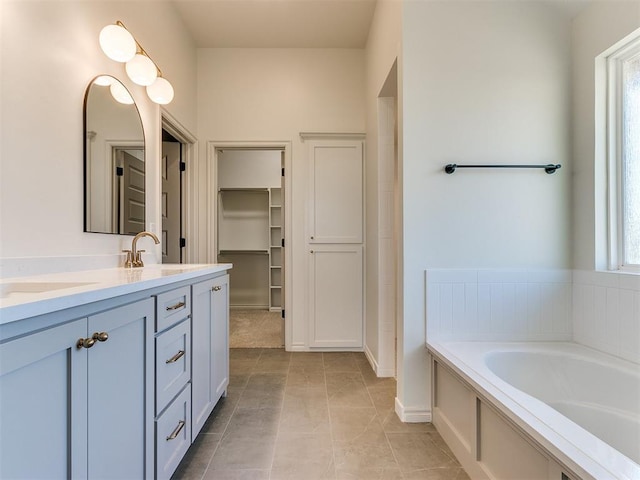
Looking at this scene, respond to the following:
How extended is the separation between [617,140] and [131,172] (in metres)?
2.77

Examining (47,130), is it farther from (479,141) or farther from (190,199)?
(479,141)

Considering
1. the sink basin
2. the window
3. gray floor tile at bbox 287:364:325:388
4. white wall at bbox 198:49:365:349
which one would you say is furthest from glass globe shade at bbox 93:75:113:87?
Result: the window

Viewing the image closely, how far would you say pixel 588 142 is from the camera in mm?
1733

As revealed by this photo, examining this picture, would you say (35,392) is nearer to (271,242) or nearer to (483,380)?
(483,380)

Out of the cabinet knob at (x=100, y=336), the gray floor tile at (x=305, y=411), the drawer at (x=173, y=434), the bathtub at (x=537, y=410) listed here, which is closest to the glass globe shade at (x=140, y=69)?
the cabinet knob at (x=100, y=336)

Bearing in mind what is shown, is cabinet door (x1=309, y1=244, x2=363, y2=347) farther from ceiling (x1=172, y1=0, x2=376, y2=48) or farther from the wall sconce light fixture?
ceiling (x1=172, y1=0, x2=376, y2=48)

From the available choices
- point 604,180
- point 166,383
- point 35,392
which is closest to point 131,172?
point 166,383

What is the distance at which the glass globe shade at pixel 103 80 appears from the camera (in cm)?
159

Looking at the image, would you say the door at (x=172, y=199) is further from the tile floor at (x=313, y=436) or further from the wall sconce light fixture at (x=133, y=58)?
the tile floor at (x=313, y=436)

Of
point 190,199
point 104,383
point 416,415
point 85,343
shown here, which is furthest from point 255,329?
point 85,343

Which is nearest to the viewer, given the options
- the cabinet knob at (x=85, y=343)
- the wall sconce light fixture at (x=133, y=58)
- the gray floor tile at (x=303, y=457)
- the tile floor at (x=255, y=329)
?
the cabinet knob at (x=85, y=343)

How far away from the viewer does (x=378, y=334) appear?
246cm

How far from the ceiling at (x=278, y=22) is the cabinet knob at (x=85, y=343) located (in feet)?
8.94

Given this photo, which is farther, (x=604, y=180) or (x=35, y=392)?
(x=604, y=180)
